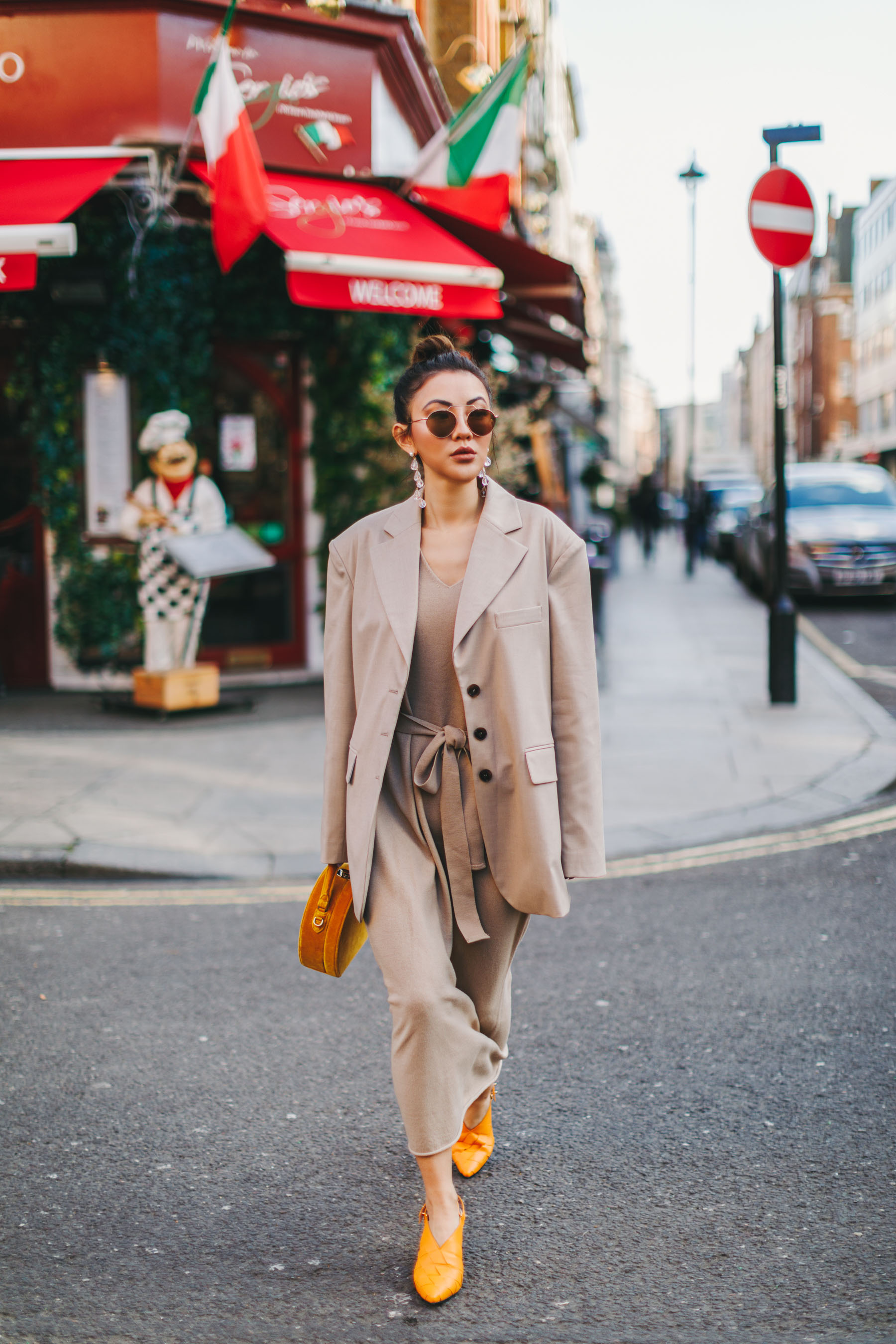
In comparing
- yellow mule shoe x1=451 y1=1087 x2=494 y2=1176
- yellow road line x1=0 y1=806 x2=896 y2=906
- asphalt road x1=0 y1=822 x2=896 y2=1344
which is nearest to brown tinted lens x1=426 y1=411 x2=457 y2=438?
yellow mule shoe x1=451 y1=1087 x2=494 y2=1176

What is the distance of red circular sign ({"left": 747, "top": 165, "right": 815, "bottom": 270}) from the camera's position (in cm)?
848

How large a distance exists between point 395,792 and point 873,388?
76.3 meters

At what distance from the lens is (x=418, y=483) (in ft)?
9.34

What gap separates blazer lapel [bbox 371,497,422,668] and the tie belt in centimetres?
18

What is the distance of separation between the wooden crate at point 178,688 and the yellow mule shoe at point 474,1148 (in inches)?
251

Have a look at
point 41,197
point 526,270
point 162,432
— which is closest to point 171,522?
point 162,432

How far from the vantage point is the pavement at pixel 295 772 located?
5957 millimetres

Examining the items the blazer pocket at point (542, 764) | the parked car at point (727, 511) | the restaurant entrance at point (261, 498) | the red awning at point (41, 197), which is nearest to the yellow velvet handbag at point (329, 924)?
the blazer pocket at point (542, 764)

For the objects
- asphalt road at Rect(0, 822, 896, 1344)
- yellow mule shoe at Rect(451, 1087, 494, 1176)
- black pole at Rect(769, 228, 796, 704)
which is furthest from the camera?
black pole at Rect(769, 228, 796, 704)

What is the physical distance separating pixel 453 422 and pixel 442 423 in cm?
2

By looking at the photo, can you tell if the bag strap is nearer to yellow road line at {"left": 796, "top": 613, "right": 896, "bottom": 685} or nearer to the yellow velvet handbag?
the yellow velvet handbag

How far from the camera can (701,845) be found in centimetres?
609

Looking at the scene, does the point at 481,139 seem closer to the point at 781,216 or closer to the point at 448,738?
the point at 781,216

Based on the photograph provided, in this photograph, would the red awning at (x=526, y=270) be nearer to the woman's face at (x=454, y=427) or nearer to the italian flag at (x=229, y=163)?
the italian flag at (x=229, y=163)
